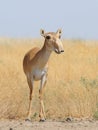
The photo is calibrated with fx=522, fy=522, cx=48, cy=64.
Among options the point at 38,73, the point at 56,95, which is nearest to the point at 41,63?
the point at 38,73

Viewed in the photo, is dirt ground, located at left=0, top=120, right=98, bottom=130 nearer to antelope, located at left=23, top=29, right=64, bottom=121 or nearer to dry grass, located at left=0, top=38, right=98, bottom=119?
antelope, located at left=23, top=29, right=64, bottom=121

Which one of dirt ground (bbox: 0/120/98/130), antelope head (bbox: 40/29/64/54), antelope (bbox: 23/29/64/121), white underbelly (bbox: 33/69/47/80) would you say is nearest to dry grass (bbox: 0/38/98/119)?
antelope (bbox: 23/29/64/121)

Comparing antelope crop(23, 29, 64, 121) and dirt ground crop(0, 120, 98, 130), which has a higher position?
antelope crop(23, 29, 64, 121)

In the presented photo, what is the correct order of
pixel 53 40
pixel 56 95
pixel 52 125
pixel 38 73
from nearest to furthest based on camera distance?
1. pixel 52 125
2. pixel 53 40
3. pixel 38 73
4. pixel 56 95

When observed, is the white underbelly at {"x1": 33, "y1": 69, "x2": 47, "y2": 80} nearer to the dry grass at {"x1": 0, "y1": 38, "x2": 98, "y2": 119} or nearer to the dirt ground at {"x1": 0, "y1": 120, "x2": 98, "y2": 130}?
the dry grass at {"x1": 0, "y1": 38, "x2": 98, "y2": 119}

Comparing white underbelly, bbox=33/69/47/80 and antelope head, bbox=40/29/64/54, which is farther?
white underbelly, bbox=33/69/47/80

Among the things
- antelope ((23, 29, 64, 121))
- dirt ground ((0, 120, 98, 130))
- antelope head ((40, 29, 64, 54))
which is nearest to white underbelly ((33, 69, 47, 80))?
antelope ((23, 29, 64, 121))

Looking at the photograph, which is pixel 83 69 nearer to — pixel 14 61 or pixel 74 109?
pixel 14 61

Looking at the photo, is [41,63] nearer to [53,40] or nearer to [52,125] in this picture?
[53,40]

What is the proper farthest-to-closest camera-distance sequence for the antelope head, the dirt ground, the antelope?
the antelope < the antelope head < the dirt ground

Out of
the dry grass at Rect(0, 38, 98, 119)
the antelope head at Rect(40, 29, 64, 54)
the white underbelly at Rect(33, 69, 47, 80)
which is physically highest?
the antelope head at Rect(40, 29, 64, 54)

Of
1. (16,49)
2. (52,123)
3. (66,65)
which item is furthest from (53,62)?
(52,123)

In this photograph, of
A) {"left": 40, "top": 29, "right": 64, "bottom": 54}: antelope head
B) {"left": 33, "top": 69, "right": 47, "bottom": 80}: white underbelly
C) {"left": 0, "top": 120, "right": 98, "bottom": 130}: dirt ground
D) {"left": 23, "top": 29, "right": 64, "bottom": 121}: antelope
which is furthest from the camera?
{"left": 33, "top": 69, "right": 47, "bottom": 80}: white underbelly

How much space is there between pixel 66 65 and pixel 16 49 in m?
5.62
